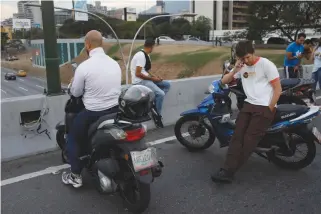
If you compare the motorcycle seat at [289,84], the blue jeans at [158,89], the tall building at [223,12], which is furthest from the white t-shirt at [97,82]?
the tall building at [223,12]

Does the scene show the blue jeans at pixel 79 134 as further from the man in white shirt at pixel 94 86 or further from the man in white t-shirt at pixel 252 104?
the man in white t-shirt at pixel 252 104

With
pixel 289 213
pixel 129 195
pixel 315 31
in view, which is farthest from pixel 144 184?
pixel 315 31

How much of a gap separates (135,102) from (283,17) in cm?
4742

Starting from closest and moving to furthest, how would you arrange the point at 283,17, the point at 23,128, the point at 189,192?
the point at 189,192, the point at 23,128, the point at 283,17

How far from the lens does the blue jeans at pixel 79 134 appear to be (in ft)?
11.1

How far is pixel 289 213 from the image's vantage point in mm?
3150

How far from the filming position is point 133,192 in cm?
326

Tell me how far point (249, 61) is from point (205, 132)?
55.6 inches

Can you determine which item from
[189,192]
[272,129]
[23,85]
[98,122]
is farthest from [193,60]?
[98,122]

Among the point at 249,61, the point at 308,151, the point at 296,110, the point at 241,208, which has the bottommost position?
the point at 241,208

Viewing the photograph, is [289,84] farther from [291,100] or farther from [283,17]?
[283,17]

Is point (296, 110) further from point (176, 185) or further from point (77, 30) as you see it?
point (77, 30)

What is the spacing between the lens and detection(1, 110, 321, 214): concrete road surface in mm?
3278

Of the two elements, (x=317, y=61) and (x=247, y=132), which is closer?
(x=247, y=132)
